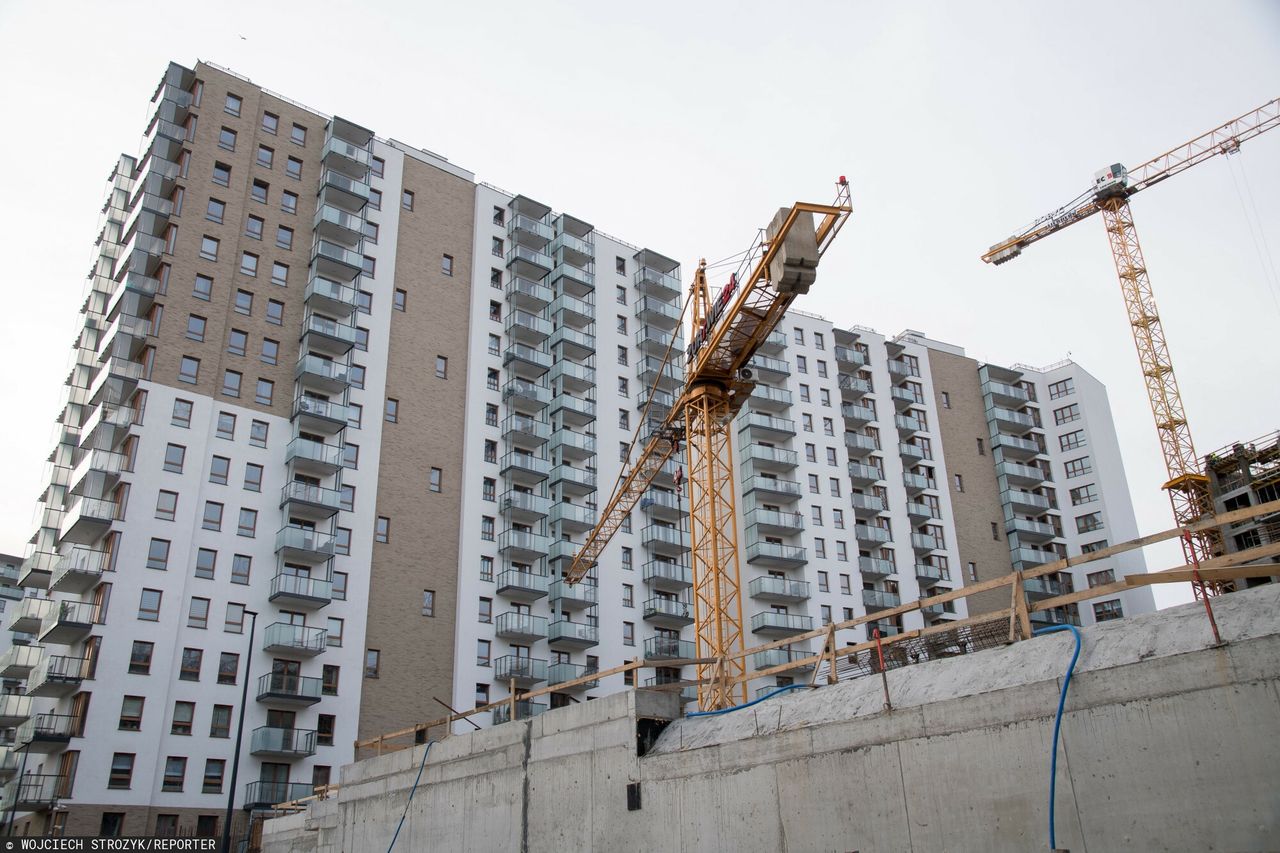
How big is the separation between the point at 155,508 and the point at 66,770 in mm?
11783

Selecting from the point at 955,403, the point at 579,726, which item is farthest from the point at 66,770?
the point at 955,403

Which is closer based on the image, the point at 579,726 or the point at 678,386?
the point at 579,726

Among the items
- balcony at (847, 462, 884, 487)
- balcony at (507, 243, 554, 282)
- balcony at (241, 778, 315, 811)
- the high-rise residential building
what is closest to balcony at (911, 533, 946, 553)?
the high-rise residential building

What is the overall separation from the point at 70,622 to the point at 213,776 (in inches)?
358

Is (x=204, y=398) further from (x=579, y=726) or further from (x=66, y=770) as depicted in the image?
(x=579, y=726)

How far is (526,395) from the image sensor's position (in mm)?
62844

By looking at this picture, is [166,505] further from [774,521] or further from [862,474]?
[862,474]

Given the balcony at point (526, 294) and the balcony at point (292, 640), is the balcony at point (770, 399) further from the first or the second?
the balcony at point (292, 640)

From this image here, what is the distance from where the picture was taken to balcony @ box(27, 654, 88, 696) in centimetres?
4375

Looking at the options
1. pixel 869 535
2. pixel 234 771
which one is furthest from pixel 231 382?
pixel 869 535

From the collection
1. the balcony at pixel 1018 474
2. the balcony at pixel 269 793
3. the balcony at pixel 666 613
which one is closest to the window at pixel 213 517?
the balcony at pixel 269 793

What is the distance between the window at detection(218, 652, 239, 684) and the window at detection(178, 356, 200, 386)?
13.7 m

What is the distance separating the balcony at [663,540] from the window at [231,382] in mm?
26037

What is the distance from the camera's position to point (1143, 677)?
42.4ft
